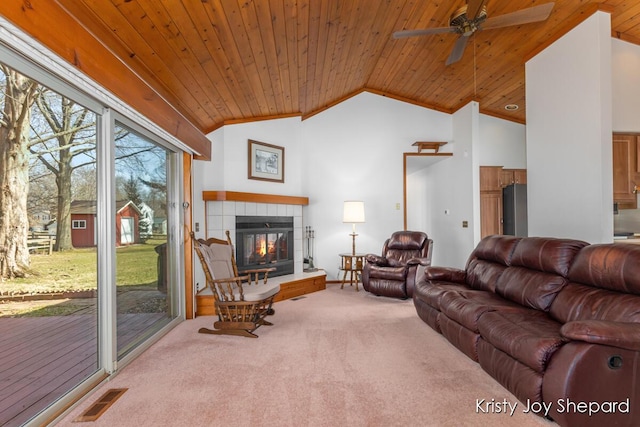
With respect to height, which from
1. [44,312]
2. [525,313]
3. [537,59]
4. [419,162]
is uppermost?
[537,59]

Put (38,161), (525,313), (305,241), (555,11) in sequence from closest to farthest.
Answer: (38,161) → (525,313) → (555,11) → (305,241)

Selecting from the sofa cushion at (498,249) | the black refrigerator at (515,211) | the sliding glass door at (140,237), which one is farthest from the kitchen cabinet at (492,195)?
the sliding glass door at (140,237)

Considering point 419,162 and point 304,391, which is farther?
point 419,162

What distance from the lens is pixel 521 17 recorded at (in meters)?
2.96

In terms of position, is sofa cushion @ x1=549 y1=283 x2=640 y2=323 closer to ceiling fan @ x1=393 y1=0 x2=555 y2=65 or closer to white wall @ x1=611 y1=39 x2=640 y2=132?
ceiling fan @ x1=393 y1=0 x2=555 y2=65

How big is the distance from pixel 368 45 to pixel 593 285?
3.48 meters

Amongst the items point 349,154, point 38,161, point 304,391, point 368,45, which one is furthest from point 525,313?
point 349,154

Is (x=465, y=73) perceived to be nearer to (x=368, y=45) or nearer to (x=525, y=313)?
(x=368, y=45)

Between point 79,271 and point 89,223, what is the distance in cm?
32

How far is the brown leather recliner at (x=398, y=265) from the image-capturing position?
15.1ft

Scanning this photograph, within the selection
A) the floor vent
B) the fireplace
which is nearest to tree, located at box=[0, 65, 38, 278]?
the floor vent

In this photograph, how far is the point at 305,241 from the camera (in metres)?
6.03

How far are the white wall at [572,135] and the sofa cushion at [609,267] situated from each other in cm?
122

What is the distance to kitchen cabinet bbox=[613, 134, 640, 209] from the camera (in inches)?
138
